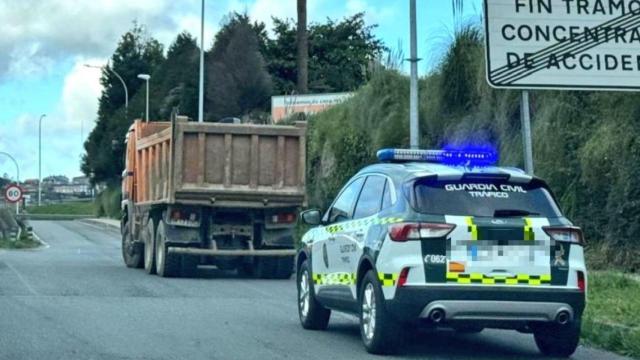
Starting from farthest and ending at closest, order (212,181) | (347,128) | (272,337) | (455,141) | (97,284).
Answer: (347,128) < (455,141) < (212,181) < (97,284) < (272,337)

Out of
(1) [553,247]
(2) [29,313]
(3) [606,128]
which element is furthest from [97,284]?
(1) [553,247]

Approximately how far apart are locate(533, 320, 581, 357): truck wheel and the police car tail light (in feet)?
2.40

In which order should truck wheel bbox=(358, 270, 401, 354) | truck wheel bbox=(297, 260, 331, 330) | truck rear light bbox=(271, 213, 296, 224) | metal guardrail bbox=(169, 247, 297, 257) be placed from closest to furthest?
truck wheel bbox=(358, 270, 401, 354)
truck wheel bbox=(297, 260, 331, 330)
metal guardrail bbox=(169, 247, 297, 257)
truck rear light bbox=(271, 213, 296, 224)

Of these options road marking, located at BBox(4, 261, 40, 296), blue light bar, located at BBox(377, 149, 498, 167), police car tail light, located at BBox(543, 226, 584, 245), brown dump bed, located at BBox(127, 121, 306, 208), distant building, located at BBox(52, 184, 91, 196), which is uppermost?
distant building, located at BBox(52, 184, 91, 196)

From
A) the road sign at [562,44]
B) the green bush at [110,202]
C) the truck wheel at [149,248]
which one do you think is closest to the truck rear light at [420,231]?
the road sign at [562,44]

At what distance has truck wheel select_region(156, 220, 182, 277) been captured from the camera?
2138cm

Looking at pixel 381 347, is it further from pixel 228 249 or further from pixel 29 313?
pixel 228 249

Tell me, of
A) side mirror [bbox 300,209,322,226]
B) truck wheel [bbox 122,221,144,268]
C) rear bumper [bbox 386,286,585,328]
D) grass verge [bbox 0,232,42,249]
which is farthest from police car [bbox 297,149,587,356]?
grass verge [bbox 0,232,42,249]

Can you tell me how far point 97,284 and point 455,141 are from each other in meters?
8.06

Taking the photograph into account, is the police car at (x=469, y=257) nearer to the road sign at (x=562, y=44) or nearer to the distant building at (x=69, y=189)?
the road sign at (x=562, y=44)

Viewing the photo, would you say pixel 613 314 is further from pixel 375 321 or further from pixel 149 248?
pixel 149 248

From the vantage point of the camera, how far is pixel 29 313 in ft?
47.0

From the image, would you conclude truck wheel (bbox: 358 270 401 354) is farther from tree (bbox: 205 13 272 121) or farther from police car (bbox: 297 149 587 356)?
tree (bbox: 205 13 272 121)

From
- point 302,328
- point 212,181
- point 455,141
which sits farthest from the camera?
point 455,141
